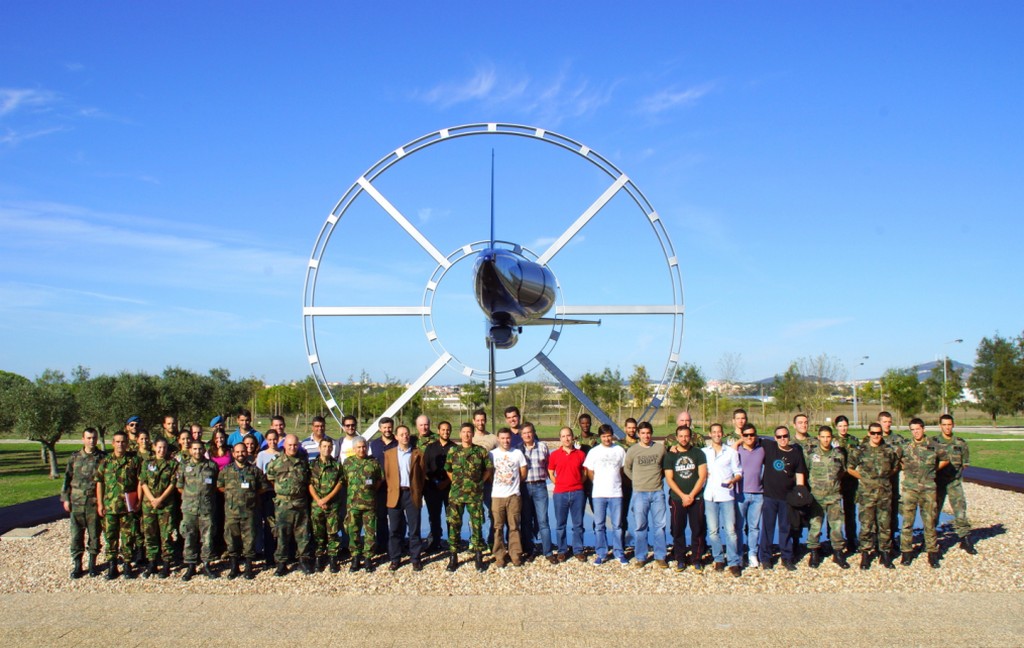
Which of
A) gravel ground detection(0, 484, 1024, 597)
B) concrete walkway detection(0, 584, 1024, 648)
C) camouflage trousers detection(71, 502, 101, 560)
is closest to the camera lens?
concrete walkway detection(0, 584, 1024, 648)

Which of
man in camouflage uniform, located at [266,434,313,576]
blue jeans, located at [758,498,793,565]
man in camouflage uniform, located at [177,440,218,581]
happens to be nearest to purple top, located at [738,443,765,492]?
Answer: blue jeans, located at [758,498,793,565]

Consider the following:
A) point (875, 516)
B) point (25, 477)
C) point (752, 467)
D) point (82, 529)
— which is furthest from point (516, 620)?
point (25, 477)

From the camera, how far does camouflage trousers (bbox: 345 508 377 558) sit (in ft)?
30.6

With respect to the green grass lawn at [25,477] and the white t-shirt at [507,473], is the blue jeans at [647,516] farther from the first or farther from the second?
the green grass lawn at [25,477]

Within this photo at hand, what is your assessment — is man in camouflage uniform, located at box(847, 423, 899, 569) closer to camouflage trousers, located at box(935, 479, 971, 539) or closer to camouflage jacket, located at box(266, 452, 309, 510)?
camouflage trousers, located at box(935, 479, 971, 539)

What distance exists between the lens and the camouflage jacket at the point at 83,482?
9.59m

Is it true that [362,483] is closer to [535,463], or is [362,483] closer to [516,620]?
[535,463]

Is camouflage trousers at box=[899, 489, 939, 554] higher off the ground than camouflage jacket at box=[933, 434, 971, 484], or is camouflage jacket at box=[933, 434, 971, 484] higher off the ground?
camouflage jacket at box=[933, 434, 971, 484]

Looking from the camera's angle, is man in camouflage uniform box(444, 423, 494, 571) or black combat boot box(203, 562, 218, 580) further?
man in camouflage uniform box(444, 423, 494, 571)

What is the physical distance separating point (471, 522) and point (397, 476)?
107 cm

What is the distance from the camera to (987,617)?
733 centimetres

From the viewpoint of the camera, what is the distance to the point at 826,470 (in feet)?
30.4

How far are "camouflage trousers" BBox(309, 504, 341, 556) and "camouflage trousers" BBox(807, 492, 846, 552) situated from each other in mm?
5670

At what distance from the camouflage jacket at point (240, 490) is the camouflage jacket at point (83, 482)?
173 cm
